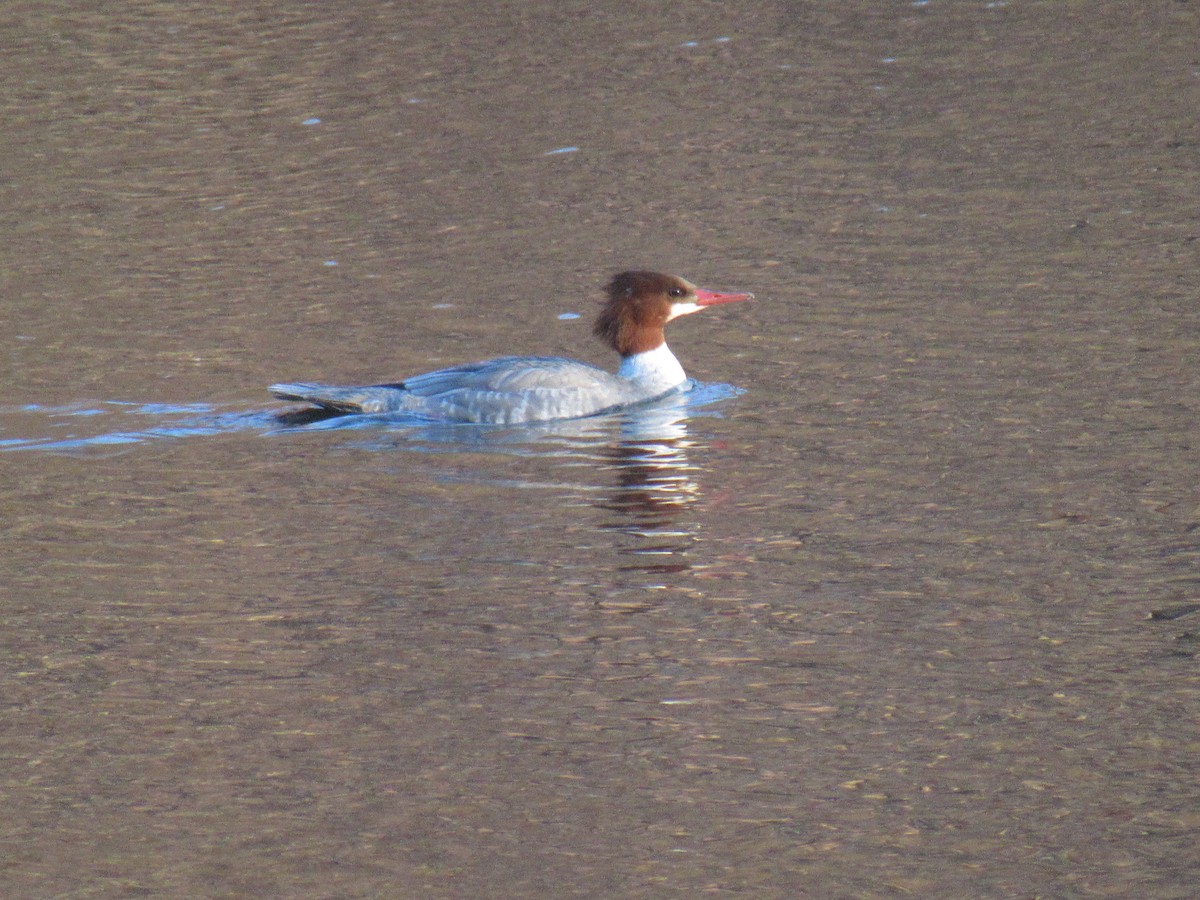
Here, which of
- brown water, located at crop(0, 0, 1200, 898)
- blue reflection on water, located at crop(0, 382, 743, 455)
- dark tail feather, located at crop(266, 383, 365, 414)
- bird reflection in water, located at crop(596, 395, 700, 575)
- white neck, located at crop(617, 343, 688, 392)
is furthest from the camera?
white neck, located at crop(617, 343, 688, 392)

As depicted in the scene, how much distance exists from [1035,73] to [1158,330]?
7.22 meters

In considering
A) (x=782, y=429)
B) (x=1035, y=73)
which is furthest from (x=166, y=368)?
(x=1035, y=73)

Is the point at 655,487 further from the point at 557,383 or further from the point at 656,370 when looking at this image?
the point at 656,370

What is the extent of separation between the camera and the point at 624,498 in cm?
883

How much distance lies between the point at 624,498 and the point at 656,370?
2398mm

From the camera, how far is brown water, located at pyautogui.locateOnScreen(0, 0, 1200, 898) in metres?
5.61

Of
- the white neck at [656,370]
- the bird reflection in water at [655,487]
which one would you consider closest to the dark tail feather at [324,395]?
the bird reflection in water at [655,487]

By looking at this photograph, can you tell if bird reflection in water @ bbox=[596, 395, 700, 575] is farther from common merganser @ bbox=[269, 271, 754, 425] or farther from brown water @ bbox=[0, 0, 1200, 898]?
common merganser @ bbox=[269, 271, 754, 425]

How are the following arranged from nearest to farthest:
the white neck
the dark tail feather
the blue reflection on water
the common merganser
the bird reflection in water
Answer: the bird reflection in water
the blue reflection on water
the dark tail feather
the common merganser
the white neck

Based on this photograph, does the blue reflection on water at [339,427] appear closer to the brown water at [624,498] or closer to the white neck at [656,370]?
the brown water at [624,498]

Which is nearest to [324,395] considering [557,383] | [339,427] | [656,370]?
[339,427]

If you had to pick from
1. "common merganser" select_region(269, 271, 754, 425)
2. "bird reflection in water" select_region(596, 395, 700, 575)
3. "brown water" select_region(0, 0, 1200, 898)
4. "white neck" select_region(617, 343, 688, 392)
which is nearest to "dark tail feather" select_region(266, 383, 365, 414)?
"common merganser" select_region(269, 271, 754, 425)

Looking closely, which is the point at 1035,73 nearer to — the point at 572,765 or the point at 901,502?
the point at 901,502

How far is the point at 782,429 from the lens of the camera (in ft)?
31.7
